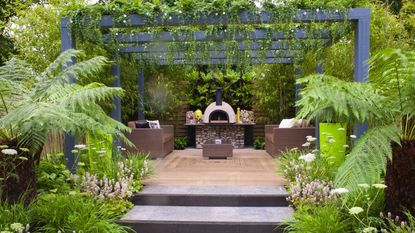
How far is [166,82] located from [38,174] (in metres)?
6.75

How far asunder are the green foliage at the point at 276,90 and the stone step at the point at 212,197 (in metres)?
6.00

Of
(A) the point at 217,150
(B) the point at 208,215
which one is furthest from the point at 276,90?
(B) the point at 208,215

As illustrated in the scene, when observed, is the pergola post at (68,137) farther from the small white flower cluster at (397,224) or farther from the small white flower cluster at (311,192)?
the small white flower cluster at (397,224)

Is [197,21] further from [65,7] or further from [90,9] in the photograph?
[65,7]

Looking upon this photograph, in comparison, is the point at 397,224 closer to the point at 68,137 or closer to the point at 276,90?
the point at 68,137

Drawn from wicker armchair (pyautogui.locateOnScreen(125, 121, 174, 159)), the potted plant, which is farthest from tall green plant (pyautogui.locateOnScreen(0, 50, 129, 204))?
wicker armchair (pyautogui.locateOnScreen(125, 121, 174, 159))

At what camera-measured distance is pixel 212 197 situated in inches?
183

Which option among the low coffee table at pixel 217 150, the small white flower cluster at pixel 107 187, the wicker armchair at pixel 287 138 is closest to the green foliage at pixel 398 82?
the small white flower cluster at pixel 107 187

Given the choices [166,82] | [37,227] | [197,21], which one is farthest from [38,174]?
[166,82]

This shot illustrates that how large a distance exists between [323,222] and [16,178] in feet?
8.70

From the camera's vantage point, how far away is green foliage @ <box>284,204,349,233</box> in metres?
3.28

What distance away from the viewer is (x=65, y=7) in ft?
17.7

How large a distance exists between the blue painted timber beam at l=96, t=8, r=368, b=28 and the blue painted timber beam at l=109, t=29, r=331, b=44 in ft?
1.47

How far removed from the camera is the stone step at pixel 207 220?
3.91 metres
